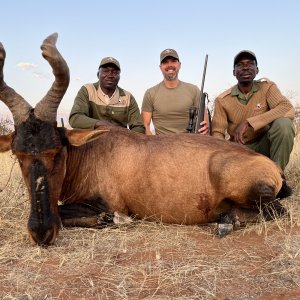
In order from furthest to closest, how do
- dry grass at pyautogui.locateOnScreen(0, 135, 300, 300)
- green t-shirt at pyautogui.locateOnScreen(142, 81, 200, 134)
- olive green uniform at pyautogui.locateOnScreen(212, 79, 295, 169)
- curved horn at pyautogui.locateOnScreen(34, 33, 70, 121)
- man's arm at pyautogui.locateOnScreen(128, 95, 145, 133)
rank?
green t-shirt at pyautogui.locateOnScreen(142, 81, 200, 134), man's arm at pyautogui.locateOnScreen(128, 95, 145, 133), olive green uniform at pyautogui.locateOnScreen(212, 79, 295, 169), curved horn at pyautogui.locateOnScreen(34, 33, 70, 121), dry grass at pyautogui.locateOnScreen(0, 135, 300, 300)

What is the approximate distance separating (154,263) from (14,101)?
230cm

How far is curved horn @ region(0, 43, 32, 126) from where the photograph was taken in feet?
14.6

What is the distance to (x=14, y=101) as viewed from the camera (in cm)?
461

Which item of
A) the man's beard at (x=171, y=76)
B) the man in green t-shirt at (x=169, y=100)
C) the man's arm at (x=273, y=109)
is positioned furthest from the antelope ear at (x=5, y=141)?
the man's beard at (x=171, y=76)

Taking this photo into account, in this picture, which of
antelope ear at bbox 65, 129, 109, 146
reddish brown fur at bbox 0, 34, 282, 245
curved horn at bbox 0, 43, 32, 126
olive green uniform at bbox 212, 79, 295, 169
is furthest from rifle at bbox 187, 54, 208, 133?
curved horn at bbox 0, 43, 32, 126

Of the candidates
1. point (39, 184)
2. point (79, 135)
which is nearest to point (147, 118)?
point (79, 135)

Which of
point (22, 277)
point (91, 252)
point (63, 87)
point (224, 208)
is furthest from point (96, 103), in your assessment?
point (22, 277)

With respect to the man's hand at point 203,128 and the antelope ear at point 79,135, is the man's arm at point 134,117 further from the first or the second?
the antelope ear at point 79,135

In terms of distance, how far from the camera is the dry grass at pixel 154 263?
3.07 metres

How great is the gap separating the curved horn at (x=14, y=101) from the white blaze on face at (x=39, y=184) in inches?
27.0

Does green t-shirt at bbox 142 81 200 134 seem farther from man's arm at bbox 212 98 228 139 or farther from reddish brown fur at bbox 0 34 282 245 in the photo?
reddish brown fur at bbox 0 34 282 245

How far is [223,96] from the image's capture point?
7.59 m

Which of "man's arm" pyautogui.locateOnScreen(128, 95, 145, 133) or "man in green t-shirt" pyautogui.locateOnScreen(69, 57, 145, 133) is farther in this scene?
"man's arm" pyautogui.locateOnScreen(128, 95, 145, 133)

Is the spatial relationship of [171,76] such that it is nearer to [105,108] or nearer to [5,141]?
[105,108]
